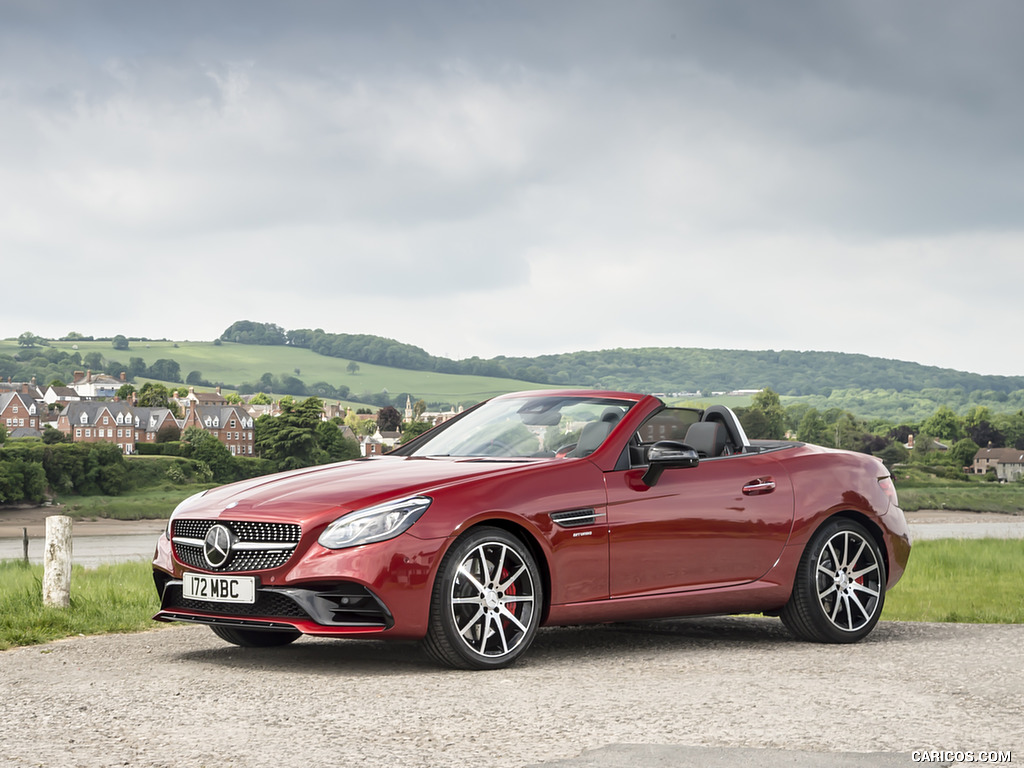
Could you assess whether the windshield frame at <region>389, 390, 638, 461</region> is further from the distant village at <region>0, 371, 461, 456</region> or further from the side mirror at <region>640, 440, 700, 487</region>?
the distant village at <region>0, 371, 461, 456</region>

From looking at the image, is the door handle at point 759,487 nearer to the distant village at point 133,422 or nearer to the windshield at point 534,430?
the windshield at point 534,430

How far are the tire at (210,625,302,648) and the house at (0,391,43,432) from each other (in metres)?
157

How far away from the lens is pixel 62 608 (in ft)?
30.8

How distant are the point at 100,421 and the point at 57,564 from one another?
147988 mm

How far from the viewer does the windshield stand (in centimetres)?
739

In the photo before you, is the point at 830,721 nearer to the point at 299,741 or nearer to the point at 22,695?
the point at 299,741

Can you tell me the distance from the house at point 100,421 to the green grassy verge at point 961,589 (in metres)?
133

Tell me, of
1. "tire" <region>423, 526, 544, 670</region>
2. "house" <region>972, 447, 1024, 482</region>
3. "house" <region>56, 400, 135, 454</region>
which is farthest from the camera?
"house" <region>56, 400, 135, 454</region>

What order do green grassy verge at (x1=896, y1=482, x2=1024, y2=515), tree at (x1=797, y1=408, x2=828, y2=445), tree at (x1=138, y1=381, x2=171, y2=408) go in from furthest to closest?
tree at (x1=138, y1=381, x2=171, y2=408)
tree at (x1=797, y1=408, x2=828, y2=445)
green grassy verge at (x1=896, y1=482, x2=1024, y2=515)

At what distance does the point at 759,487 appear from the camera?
306 inches

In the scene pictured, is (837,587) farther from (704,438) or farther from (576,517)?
(576,517)

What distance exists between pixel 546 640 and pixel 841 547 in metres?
2.02

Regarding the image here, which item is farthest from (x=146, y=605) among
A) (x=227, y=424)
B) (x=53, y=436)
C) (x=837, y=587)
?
(x=227, y=424)

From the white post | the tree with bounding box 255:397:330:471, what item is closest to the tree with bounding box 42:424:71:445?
the tree with bounding box 255:397:330:471
